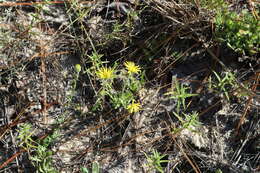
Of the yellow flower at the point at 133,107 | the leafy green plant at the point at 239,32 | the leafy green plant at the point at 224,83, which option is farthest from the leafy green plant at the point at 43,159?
the leafy green plant at the point at 239,32

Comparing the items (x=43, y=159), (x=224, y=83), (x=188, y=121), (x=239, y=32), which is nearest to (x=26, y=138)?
(x=43, y=159)

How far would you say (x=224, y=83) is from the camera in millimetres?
2424

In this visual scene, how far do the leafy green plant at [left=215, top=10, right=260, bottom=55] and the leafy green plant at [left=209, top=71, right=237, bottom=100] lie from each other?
0.25 m

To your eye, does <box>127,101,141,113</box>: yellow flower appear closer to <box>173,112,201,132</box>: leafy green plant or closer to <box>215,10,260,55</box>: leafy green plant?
<box>173,112,201,132</box>: leafy green plant

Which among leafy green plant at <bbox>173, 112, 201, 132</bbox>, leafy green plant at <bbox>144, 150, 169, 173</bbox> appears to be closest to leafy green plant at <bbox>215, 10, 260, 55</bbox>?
leafy green plant at <bbox>173, 112, 201, 132</bbox>

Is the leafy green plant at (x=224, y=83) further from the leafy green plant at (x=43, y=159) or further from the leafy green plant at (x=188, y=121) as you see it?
the leafy green plant at (x=43, y=159)

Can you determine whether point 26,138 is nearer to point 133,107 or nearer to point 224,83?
point 133,107

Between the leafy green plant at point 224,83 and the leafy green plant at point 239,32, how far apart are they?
0.25m

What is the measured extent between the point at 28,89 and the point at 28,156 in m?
0.59

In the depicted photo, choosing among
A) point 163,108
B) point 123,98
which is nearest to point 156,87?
point 163,108

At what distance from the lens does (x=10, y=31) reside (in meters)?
2.80

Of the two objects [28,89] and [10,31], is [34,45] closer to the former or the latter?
[10,31]

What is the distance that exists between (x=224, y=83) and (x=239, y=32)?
444 millimetres

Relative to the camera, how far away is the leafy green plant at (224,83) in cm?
241
